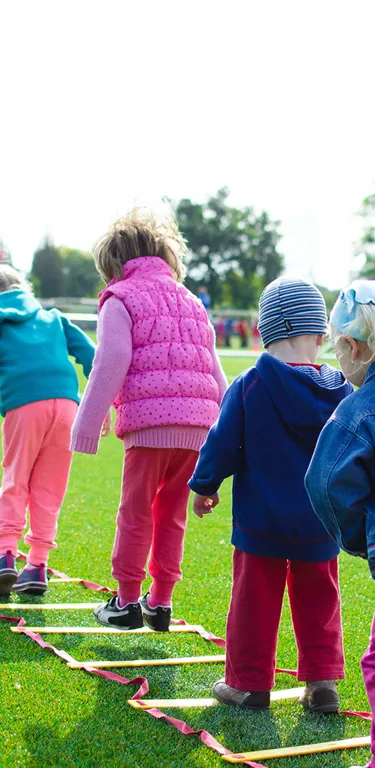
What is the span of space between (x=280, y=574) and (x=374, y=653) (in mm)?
873

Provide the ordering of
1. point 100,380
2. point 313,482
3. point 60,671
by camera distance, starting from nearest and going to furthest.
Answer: point 313,482 < point 60,671 < point 100,380

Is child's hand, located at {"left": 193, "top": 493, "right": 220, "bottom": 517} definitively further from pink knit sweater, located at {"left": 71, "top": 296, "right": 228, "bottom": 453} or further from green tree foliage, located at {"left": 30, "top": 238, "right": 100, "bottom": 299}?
green tree foliage, located at {"left": 30, "top": 238, "right": 100, "bottom": 299}

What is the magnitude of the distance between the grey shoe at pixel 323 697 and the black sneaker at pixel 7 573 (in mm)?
1994

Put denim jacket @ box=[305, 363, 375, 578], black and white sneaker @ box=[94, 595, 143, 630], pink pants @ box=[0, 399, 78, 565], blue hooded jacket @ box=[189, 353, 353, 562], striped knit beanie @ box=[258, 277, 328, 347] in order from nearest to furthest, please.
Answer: denim jacket @ box=[305, 363, 375, 578] → blue hooded jacket @ box=[189, 353, 353, 562] → striped knit beanie @ box=[258, 277, 328, 347] → black and white sneaker @ box=[94, 595, 143, 630] → pink pants @ box=[0, 399, 78, 565]

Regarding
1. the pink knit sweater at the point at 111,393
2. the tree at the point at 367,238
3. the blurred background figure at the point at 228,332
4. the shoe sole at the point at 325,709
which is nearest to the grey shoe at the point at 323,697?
the shoe sole at the point at 325,709

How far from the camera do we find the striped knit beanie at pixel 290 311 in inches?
138

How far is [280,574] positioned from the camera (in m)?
3.51

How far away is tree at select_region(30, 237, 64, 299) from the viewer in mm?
98500

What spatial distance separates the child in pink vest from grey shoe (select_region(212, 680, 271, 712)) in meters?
0.86

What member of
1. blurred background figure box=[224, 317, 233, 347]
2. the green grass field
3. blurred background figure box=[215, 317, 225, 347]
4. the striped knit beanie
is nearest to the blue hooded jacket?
the striped knit beanie

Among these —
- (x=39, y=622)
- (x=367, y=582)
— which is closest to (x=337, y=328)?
(x=39, y=622)

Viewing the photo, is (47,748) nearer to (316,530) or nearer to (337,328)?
(316,530)

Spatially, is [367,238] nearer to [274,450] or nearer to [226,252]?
[226,252]

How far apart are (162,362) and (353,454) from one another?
178 centimetres
